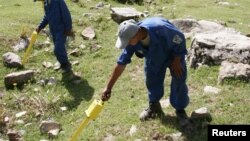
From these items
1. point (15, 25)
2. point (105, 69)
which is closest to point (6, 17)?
point (15, 25)

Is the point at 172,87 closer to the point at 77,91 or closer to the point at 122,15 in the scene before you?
the point at 77,91

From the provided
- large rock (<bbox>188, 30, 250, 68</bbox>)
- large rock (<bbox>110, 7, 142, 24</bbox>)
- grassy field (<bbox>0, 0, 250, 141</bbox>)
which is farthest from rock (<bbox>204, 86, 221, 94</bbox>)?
large rock (<bbox>110, 7, 142, 24</bbox>)

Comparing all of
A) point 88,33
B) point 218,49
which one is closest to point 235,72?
point 218,49

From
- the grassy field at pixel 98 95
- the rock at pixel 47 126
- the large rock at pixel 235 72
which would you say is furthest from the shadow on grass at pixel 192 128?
the rock at pixel 47 126

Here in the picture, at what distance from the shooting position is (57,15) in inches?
342

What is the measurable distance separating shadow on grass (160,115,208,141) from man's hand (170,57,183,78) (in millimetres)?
815

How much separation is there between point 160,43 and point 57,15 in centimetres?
349

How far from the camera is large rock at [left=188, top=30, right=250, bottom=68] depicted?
26.6 feet

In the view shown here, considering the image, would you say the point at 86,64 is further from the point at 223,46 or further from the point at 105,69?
the point at 223,46

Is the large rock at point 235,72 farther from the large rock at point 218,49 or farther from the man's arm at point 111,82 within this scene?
the man's arm at point 111,82

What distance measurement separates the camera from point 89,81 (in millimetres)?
8953

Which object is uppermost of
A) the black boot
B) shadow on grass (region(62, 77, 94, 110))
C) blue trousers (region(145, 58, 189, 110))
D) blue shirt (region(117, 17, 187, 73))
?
blue shirt (region(117, 17, 187, 73))

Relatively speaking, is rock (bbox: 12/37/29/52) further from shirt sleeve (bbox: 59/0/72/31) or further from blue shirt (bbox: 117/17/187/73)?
blue shirt (bbox: 117/17/187/73)

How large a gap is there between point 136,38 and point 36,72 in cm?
423
